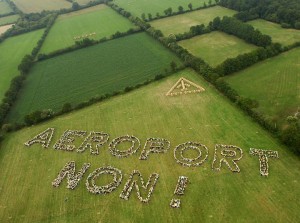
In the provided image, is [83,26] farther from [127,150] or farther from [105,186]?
[105,186]

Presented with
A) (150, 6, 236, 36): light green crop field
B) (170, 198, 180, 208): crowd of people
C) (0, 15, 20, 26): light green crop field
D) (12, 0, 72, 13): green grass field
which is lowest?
(12, 0, 72, 13): green grass field

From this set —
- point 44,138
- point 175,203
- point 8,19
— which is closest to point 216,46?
point 44,138

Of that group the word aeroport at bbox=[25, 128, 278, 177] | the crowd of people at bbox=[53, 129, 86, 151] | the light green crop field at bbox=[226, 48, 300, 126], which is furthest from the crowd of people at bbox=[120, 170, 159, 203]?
the light green crop field at bbox=[226, 48, 300, 126]

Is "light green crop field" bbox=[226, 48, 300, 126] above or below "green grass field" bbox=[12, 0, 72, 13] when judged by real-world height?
above

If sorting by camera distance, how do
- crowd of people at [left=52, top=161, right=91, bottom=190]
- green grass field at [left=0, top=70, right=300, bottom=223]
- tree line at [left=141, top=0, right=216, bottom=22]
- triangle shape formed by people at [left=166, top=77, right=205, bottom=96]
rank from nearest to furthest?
1. green grass field at [left=0, top=70, right=300, bottom=223]
2. crowd of people at [left=52, top=161, right=91, bottom=190]
3. triangle shape formed by people at [left=166, top=77, right=205, bottom=96]
4. tree line at [left=141, top=0, right=216, bottom=22]

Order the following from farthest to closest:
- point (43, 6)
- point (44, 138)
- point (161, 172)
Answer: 1. point (43, 6)
2. point (44, 138)
3. point (161, 172)

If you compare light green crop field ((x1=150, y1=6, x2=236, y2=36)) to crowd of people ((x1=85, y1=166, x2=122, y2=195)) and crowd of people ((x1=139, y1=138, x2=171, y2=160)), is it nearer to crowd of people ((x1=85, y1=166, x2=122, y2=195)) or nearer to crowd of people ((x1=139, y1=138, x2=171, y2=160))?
crowd of people ((x1=139, y1=138, x2=171, y2=160))

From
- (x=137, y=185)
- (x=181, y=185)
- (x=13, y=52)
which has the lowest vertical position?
(x=13, y=52)
